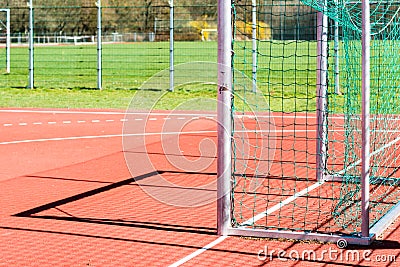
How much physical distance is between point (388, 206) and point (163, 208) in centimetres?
257

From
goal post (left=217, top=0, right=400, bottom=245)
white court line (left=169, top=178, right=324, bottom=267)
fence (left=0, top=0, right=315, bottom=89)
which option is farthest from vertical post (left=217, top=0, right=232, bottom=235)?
fence (left=0, top=0, right=315, bottom=89)

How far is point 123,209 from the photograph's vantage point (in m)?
9.38

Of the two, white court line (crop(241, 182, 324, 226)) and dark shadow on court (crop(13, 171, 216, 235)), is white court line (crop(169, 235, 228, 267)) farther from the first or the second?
white court line (crop(241, 182, 324, 226))

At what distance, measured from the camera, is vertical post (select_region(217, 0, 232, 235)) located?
818cm

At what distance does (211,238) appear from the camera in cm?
804

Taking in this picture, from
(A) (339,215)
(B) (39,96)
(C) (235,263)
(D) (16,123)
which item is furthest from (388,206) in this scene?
(B) (39,96)

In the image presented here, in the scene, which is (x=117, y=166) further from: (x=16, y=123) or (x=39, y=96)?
(x=39, y=96)

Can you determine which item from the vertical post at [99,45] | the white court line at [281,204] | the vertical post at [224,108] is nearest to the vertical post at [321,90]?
the white court line at [281,204]

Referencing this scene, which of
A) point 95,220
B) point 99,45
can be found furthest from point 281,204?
point 99,45

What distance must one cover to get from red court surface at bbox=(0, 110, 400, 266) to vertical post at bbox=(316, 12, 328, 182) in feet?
4.75

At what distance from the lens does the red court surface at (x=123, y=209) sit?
24.2 ft

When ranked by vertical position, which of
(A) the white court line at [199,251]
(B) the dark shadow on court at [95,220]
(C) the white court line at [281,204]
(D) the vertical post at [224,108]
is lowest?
(A) the white court line at [199,251]

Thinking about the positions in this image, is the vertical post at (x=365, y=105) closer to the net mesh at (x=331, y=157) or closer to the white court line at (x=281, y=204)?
the net mesh at (x=331, y=157)

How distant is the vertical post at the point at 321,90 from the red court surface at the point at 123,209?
57.1 inches
